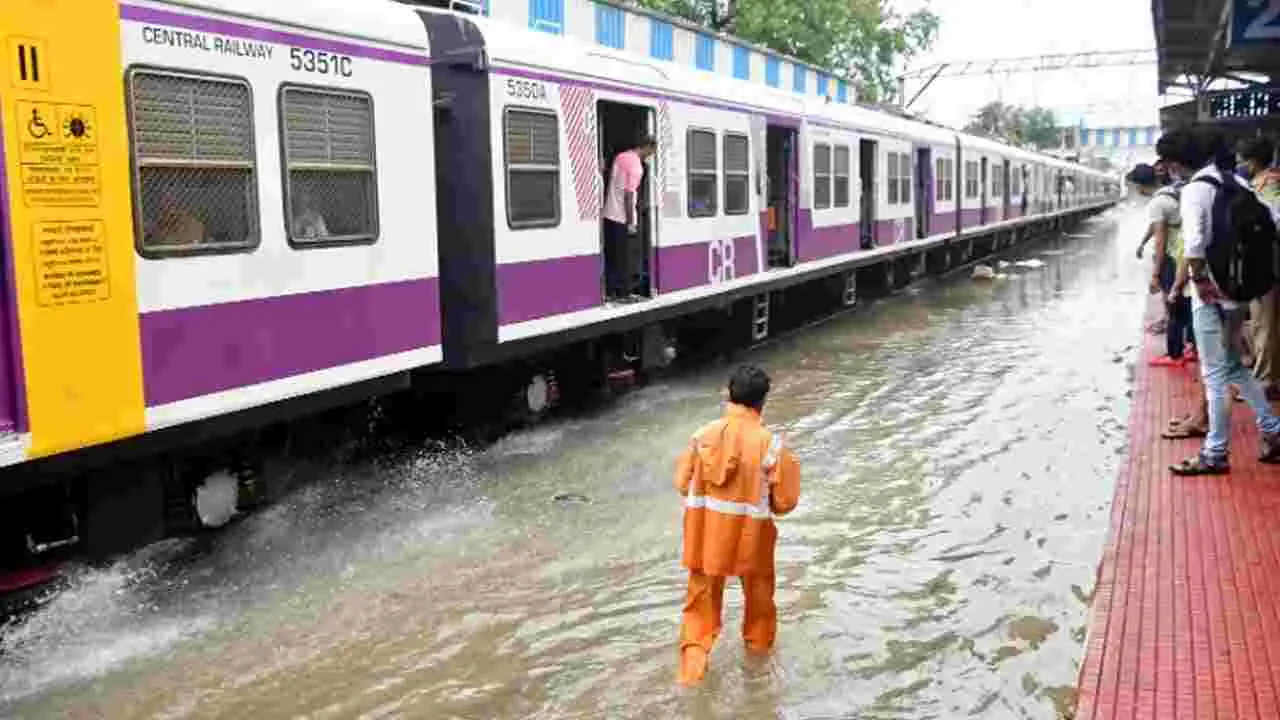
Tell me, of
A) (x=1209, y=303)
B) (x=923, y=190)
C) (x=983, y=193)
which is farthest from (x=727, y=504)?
(x=983, y=193)

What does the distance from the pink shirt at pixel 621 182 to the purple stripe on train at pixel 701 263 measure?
0.79 metres

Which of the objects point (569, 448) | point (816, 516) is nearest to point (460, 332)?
point (569, 448)

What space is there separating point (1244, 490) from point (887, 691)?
3.16m

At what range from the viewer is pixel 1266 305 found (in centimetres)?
899

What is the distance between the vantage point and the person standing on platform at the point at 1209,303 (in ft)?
22.9

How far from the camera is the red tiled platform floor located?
173 inches

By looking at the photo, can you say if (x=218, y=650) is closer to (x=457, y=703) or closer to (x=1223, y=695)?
(x=457, y=703)

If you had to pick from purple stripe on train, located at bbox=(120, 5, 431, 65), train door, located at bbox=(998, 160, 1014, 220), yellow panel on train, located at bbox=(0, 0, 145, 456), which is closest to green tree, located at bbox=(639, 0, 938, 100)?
train door, located at bbox=(998, 160, 1014, 220)

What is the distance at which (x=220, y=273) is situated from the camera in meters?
6.20

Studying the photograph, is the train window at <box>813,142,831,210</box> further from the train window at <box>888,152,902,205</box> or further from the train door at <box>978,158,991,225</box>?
the train door at <box>978,158,991,225</box>

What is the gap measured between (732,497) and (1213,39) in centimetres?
1609

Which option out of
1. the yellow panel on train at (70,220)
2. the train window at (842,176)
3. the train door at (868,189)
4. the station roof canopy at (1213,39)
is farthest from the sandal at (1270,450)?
the train door at (868,189)

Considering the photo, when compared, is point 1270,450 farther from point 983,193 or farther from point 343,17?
point 983,193

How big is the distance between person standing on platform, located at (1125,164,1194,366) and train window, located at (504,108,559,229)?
169 inches
